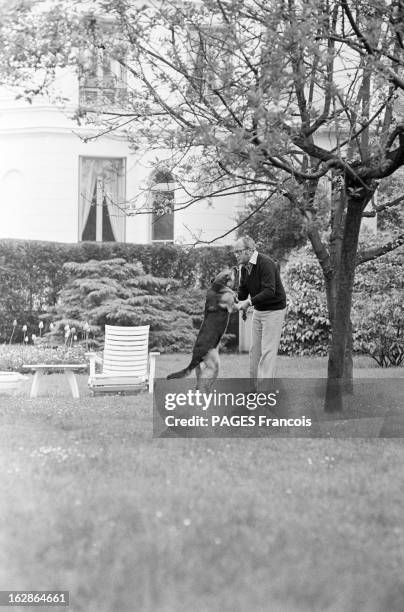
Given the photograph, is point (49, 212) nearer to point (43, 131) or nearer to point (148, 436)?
point (43, 131)

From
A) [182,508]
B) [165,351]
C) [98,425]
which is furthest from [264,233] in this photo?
[182,508]

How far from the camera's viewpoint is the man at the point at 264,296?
938cm

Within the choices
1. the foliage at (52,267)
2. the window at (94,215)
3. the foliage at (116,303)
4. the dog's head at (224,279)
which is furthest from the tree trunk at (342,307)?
the window at (94,215)

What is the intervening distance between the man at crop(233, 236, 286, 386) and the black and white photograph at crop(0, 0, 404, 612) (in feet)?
0.08

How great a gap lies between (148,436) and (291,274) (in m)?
10.1

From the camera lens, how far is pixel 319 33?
26.7ft

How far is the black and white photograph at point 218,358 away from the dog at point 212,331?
0.02 meters

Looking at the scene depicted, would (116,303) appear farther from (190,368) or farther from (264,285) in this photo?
(190,368)

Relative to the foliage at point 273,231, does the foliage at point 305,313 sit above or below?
below

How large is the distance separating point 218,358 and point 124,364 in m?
3.80

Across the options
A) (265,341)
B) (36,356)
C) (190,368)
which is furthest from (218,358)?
(36,356)

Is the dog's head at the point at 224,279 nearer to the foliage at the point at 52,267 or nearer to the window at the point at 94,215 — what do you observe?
the foliage at the point at 52,267

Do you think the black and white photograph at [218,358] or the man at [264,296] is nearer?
the black and white photograph at [218,358]

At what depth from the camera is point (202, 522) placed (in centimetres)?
520
